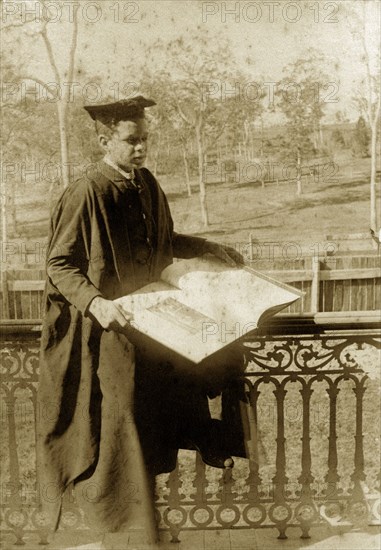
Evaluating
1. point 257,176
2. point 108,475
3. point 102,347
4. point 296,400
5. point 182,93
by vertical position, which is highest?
point 182,93

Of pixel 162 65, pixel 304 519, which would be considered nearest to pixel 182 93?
pixel 162 65

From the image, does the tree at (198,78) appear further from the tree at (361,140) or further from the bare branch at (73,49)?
the tree at (361,140)

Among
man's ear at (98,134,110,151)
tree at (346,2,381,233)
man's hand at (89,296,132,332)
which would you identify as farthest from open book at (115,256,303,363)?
tree at (346,2,381,233)

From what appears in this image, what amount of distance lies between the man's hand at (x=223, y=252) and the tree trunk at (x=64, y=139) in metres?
0.72

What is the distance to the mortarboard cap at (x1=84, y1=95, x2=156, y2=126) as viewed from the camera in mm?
2650

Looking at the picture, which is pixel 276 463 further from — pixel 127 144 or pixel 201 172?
pixel 127 144

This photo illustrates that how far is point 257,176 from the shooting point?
3.14 m

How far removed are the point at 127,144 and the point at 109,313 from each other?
0.73 metres

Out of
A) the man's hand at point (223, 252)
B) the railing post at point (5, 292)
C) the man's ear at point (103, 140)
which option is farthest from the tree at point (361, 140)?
the railing post at point (5, 292)

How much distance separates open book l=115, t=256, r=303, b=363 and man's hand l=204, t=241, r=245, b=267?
47 mm

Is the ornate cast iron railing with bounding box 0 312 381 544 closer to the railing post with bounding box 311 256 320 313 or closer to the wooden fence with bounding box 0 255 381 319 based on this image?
the wooden fence with bounding box 0 255 381 319

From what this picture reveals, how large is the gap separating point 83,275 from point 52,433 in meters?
0.79

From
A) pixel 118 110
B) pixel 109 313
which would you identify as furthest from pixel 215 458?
pixel 118 110

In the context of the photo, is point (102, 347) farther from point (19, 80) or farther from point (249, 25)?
point (249, 25)
